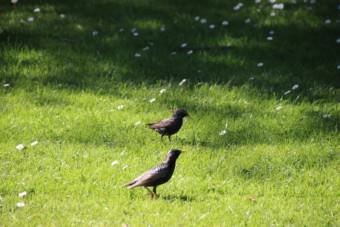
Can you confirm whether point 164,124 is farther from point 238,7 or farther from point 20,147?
point 238,7

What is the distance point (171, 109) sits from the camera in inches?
338

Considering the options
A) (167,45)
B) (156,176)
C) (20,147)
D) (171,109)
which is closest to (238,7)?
(167,45)

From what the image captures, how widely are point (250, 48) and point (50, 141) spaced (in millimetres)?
4028

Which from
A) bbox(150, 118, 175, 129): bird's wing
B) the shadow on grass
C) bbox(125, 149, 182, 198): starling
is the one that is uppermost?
bbox(125, 149, 182, 198): starling

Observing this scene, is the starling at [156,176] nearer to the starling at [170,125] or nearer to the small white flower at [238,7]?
the starling at [170,125]

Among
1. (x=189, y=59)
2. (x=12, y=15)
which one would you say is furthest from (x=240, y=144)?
(x=12, y=15)

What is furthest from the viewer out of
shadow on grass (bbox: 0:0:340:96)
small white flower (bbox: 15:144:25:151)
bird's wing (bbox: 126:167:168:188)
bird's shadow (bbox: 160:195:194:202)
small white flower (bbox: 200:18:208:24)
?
small white flower (bbox: 200:18:208:24)

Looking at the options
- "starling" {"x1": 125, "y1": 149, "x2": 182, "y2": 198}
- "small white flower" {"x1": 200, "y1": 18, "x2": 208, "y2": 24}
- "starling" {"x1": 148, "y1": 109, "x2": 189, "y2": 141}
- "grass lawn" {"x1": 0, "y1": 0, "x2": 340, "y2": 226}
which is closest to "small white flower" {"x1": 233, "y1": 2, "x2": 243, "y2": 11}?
"grass lawn" {"x1": 0, "y1": 0, "x2": 340, "y2": 226}

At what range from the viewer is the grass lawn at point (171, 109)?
6.34m

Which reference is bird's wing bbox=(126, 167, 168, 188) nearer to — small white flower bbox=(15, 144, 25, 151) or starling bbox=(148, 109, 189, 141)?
starling bbox=(148, 109, 189, 141)

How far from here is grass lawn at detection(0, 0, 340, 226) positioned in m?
6.34

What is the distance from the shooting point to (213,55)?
404 inches

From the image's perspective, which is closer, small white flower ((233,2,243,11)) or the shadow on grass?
the shadow on grass

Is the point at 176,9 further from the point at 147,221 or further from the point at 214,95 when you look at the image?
the point at 147,221
